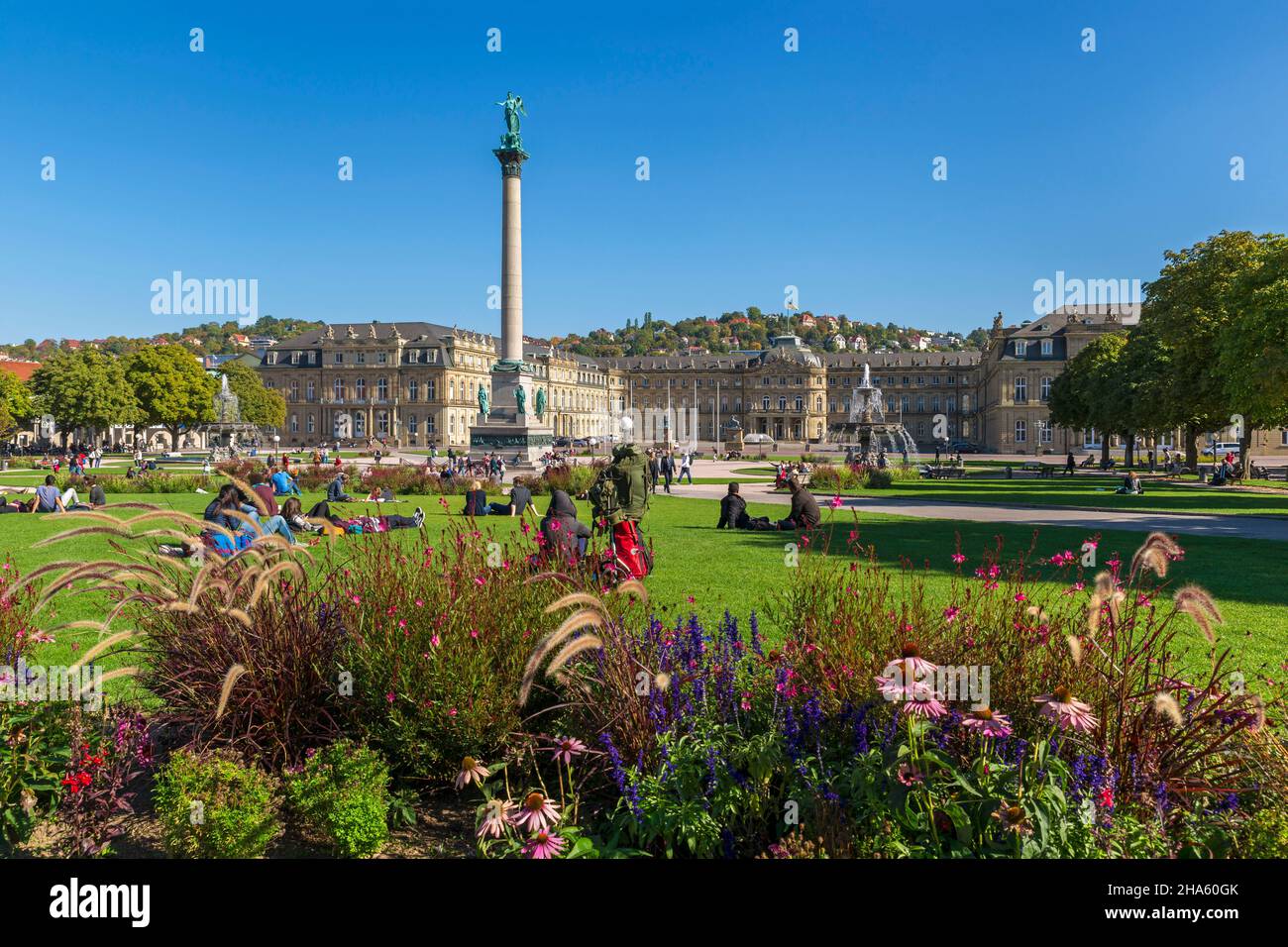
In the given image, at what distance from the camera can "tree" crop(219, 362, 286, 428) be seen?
333 feet

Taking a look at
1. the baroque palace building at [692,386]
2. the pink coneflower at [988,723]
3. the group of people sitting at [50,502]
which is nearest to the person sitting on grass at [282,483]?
the group of people sitting at [50,502]

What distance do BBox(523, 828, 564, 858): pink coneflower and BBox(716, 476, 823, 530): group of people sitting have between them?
1502 cm

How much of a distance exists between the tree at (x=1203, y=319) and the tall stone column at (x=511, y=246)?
34.7m

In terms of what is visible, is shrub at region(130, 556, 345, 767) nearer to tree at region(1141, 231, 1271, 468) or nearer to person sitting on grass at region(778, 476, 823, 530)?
person sitting on grass at region(778, 476, 823, 530)

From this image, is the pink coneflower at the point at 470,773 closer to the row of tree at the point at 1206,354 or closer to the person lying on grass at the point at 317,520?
the person lying on grass at the point at 317,520

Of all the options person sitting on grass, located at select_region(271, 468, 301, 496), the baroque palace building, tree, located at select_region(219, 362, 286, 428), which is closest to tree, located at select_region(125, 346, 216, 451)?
tree, located at select_region(219, 362, 286, 428)

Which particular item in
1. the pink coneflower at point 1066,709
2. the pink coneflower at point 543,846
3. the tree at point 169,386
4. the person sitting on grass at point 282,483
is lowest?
the pink coneflower at point 543,846

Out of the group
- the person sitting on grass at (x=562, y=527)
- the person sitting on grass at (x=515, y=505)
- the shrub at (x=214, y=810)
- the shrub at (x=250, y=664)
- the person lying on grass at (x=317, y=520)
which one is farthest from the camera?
the person sitting on grass at (x=515, y=505)

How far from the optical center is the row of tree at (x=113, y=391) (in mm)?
72625

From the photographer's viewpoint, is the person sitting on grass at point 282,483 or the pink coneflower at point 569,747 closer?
the pink coneflower at point 569,747

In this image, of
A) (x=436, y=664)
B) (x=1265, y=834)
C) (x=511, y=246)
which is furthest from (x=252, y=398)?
(x=1265, y=834)

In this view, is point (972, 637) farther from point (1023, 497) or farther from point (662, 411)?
point (662, 411)
